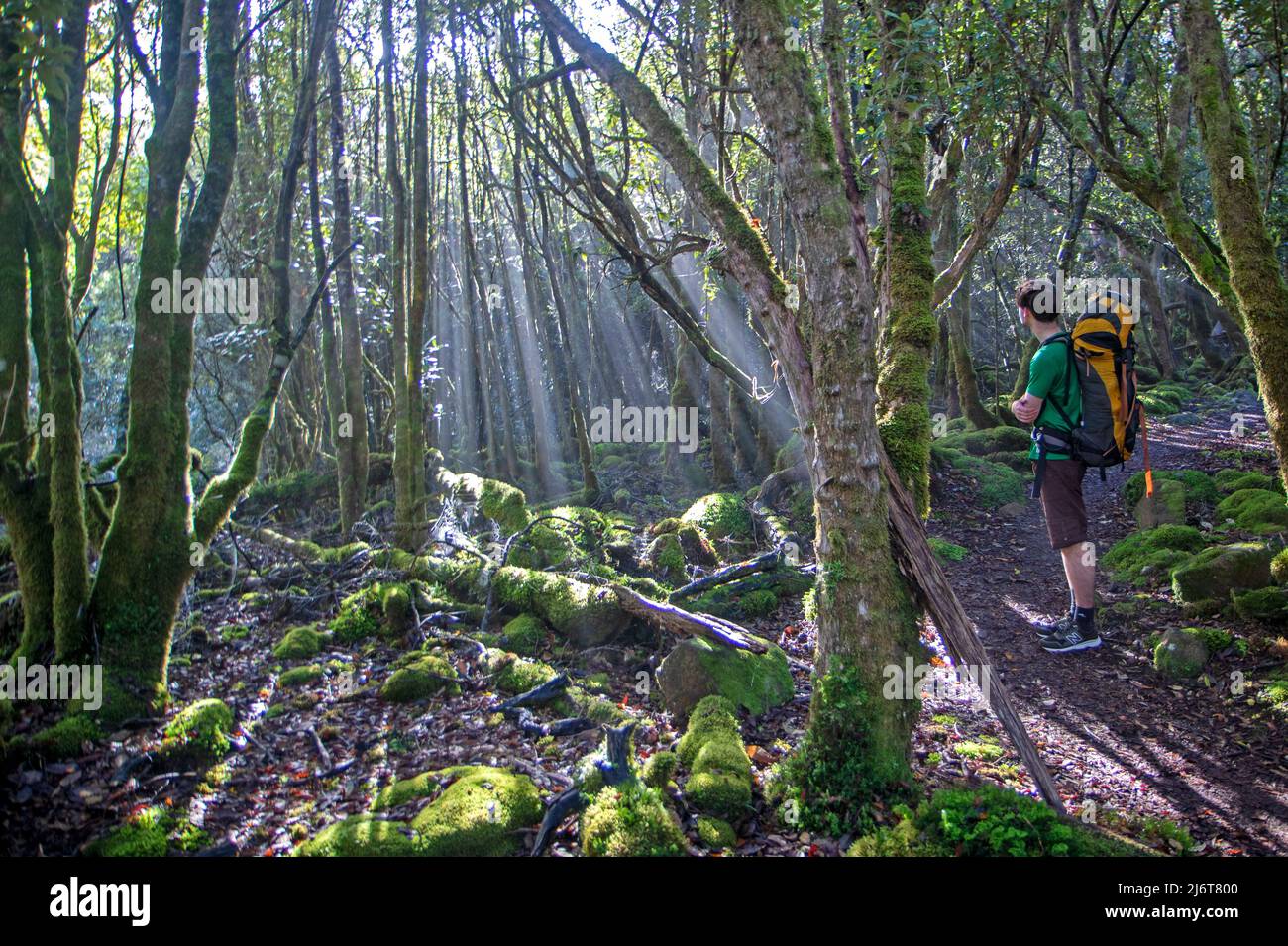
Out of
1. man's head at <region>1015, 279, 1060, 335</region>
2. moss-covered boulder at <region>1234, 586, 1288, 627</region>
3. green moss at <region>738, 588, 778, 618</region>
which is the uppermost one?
man's head at <region>1015, 279, 1060, 335</region>

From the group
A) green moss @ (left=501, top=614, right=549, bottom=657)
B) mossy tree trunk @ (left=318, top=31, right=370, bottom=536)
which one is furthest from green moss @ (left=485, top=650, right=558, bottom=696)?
mossy tree trunk @ (left=318, top=31, right=370, bottom=536)

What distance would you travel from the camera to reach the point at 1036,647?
6371 mm

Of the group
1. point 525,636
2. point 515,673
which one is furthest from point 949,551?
point 515,673

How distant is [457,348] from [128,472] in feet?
57.1

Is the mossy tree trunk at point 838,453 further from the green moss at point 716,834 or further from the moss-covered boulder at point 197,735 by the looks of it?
the moss-covered boulder at point 197,735

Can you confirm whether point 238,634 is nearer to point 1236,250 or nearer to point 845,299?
point 845,299

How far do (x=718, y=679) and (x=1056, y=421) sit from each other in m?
3.16

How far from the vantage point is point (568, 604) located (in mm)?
7285

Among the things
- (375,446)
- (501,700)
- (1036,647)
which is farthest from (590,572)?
(375,446)

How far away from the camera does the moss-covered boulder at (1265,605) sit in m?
5.82

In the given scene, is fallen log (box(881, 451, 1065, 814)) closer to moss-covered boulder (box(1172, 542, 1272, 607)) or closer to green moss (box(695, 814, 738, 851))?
green moss (box(695, 814, 738, 851))

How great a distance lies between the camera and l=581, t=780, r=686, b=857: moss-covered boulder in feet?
11.3

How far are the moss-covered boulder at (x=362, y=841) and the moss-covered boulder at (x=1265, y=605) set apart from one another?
627 centimetres

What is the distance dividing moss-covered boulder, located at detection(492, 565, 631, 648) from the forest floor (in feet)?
0.78
